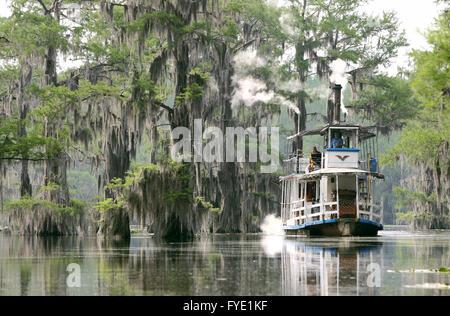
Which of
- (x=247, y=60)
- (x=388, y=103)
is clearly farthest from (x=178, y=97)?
(x=388, y=103)

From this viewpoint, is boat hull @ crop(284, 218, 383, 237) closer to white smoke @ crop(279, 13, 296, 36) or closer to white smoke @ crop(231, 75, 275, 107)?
white smoke @ crop(231, 75, 275, 107)

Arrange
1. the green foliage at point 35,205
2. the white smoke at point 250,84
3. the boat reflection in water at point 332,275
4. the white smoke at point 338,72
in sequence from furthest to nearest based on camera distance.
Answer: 1. the white smoke at point 338,72
2. the white smoke at point 250,84
3. the green foliage at point 35,205
4. the boat reflection in water at point 332,275

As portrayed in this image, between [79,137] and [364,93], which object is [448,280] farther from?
[364,93]

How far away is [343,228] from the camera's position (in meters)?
30.2

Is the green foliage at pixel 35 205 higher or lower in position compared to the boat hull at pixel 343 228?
higher

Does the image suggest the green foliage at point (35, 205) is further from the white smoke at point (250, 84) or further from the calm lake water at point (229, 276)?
the calm lake water at point (229, 276)

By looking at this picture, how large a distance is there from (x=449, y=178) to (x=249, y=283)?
1038 inches

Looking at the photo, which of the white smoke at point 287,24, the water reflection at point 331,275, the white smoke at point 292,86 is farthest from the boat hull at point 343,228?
the white smoke at point 287,24

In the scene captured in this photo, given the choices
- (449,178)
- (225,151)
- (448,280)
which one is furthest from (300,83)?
(448,280)

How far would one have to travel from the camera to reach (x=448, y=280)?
414 inches

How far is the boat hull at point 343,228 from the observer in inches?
1187

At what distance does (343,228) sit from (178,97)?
28.6ft

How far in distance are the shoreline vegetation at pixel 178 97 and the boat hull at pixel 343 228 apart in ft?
15.7

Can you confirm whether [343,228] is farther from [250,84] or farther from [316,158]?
[250,84]
